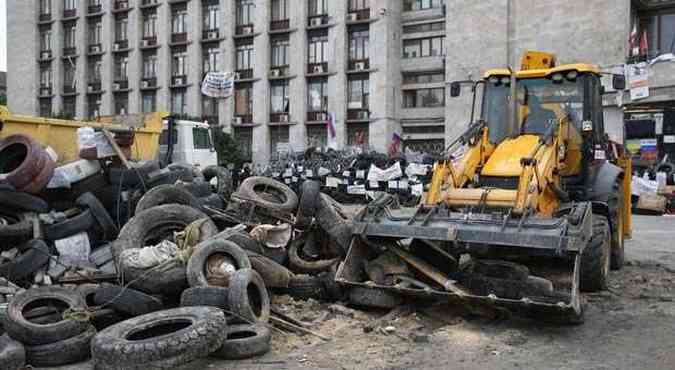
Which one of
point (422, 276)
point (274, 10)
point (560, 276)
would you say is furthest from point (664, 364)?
point (274, 10)

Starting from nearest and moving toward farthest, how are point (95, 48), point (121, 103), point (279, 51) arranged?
point (279, 51) → point (121, 103) → point (95, 48)

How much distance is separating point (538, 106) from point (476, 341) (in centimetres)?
405

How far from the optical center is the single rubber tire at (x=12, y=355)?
521 centimetres

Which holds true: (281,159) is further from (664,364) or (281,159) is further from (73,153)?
(664,364)

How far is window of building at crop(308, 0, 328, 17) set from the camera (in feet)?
146

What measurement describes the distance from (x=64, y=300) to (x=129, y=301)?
638 millimetres

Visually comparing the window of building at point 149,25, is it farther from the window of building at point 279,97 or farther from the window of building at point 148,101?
the window of building at point 279,97

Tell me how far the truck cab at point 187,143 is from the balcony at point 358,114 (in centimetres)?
2322

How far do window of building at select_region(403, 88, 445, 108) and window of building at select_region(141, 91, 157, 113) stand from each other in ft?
66.7

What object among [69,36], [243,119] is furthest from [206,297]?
[69,36]

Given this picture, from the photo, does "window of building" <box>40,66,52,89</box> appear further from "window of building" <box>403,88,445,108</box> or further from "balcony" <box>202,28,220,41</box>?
"window of building" <box>403,88,445,108</box>

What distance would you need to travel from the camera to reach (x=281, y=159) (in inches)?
1186

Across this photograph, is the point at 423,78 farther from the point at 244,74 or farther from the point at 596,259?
the point at 596,259

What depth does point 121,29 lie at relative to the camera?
51344 millimetres
